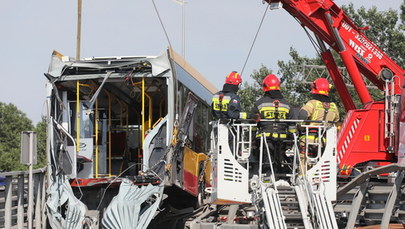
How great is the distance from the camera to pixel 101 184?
539 inches

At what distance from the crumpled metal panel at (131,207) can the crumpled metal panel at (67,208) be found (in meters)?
0.48

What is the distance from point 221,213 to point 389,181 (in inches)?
121

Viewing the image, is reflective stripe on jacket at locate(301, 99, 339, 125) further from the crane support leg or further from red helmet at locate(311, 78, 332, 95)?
the crane support leg

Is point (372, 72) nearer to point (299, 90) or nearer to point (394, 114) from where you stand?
point (394, 114)

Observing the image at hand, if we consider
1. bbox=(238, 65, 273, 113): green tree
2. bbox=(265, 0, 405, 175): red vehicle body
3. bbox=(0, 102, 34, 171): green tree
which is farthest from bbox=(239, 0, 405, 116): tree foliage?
bbox=(0, 102, 34, 171): green tree

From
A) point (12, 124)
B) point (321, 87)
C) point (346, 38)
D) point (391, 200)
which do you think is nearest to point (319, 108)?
point (321, 87)

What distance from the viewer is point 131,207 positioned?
12.9m

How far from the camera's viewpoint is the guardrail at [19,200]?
12859mm

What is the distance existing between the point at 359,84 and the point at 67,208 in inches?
274

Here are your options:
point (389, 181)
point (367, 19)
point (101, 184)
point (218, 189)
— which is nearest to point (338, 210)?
→ point (389, 181)

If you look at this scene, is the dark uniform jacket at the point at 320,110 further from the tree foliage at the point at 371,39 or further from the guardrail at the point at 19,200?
the tree foliage at the point at 371,39

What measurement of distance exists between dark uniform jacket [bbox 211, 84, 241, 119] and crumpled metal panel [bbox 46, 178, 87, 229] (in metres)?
2.89

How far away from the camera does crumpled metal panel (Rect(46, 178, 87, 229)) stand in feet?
43.3

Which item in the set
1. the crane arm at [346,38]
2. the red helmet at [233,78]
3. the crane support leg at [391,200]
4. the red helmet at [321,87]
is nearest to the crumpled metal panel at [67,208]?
the red helmet at [233,78]
